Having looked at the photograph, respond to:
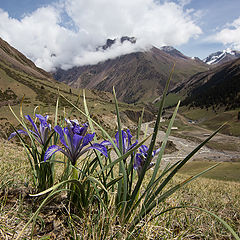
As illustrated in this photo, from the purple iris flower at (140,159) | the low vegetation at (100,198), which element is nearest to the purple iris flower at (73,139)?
the low vegetation at (100,198)

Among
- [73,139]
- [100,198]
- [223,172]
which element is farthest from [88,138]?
[223,172]

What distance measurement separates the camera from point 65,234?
57.6 inches

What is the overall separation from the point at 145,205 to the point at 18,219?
1.18 meters

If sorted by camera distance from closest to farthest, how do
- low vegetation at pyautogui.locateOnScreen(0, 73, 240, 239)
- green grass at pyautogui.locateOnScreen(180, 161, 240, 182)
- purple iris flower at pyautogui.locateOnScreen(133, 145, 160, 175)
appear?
low vegetation at pyautogui.locateOnScreen(0, 73, 240, 239), purple iris flower at pyautogui.locateOnScreen(133, 145, 160, 175), green grass at pyautogui.locateOnScreen(180, 161, 240, 182)

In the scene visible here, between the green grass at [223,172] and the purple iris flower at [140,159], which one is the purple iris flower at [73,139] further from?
the green grass at [223,172]

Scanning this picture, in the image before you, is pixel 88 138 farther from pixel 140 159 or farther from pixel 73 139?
pixel 140 159

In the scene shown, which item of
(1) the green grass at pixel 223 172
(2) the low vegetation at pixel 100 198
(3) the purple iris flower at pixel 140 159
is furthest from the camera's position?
(1) the green grass at pixel 223 172

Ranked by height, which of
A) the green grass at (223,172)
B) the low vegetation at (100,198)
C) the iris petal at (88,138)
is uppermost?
the iris petal at (88,138)

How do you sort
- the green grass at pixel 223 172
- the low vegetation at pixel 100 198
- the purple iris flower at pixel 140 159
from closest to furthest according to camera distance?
the low vegetation at pixel 100 198
the purple iris flower at pixel 140 159
the green grass at pixel 223 172

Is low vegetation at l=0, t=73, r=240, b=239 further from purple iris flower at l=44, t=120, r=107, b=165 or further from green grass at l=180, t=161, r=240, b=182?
green grass at l=180, t=161, r=240, b=182

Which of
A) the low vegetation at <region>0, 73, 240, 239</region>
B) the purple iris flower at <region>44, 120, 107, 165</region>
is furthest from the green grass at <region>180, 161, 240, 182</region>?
the purple iris flower at <region>44, 120, 107, 165</region>

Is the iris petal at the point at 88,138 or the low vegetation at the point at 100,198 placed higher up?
the iris petal at the point at 88,138

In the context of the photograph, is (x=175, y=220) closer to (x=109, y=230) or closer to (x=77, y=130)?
(x=109, y=230)

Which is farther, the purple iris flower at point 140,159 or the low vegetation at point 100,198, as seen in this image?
the purple iris flower at point 140,159
